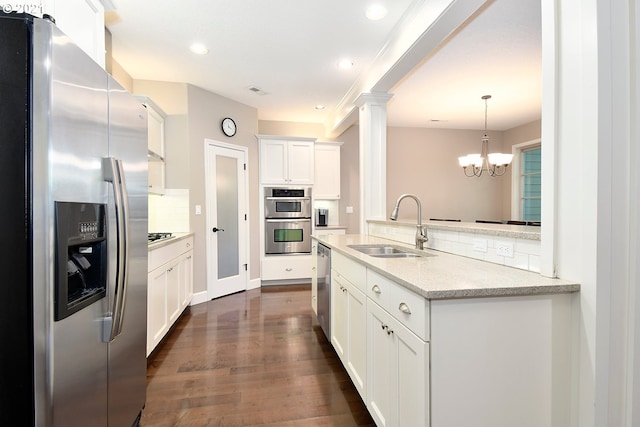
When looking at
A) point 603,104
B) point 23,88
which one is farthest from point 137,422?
point 603,104

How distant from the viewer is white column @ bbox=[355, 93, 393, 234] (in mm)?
3357

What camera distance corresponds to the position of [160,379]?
2082mm

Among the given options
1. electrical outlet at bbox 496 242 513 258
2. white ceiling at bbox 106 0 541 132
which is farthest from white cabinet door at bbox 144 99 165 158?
electrical outlet at bbox 496 242 513 258

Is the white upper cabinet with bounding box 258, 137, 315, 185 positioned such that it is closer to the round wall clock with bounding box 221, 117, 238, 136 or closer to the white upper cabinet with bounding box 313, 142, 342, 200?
the white upper cabinet with bounding box 313, 142, 342, 200

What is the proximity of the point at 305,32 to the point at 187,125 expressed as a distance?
6.26 ft

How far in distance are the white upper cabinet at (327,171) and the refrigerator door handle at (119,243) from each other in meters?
3.94

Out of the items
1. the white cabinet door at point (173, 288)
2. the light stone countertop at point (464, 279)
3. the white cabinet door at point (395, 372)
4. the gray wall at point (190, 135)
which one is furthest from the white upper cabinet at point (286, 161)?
the white cabinet door at point (395, 372)

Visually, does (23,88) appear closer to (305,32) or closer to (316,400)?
(316,400)

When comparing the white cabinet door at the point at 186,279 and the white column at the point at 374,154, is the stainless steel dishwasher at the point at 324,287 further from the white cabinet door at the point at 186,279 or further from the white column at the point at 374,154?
the white cabinet door at the point at 186,279

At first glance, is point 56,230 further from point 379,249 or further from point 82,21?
point 379,249

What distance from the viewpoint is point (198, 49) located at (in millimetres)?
2924

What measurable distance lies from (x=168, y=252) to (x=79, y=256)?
1747 millimetres

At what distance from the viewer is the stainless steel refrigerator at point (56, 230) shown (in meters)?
0.87

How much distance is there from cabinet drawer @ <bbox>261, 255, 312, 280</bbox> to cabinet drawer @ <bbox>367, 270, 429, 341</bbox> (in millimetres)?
3229
